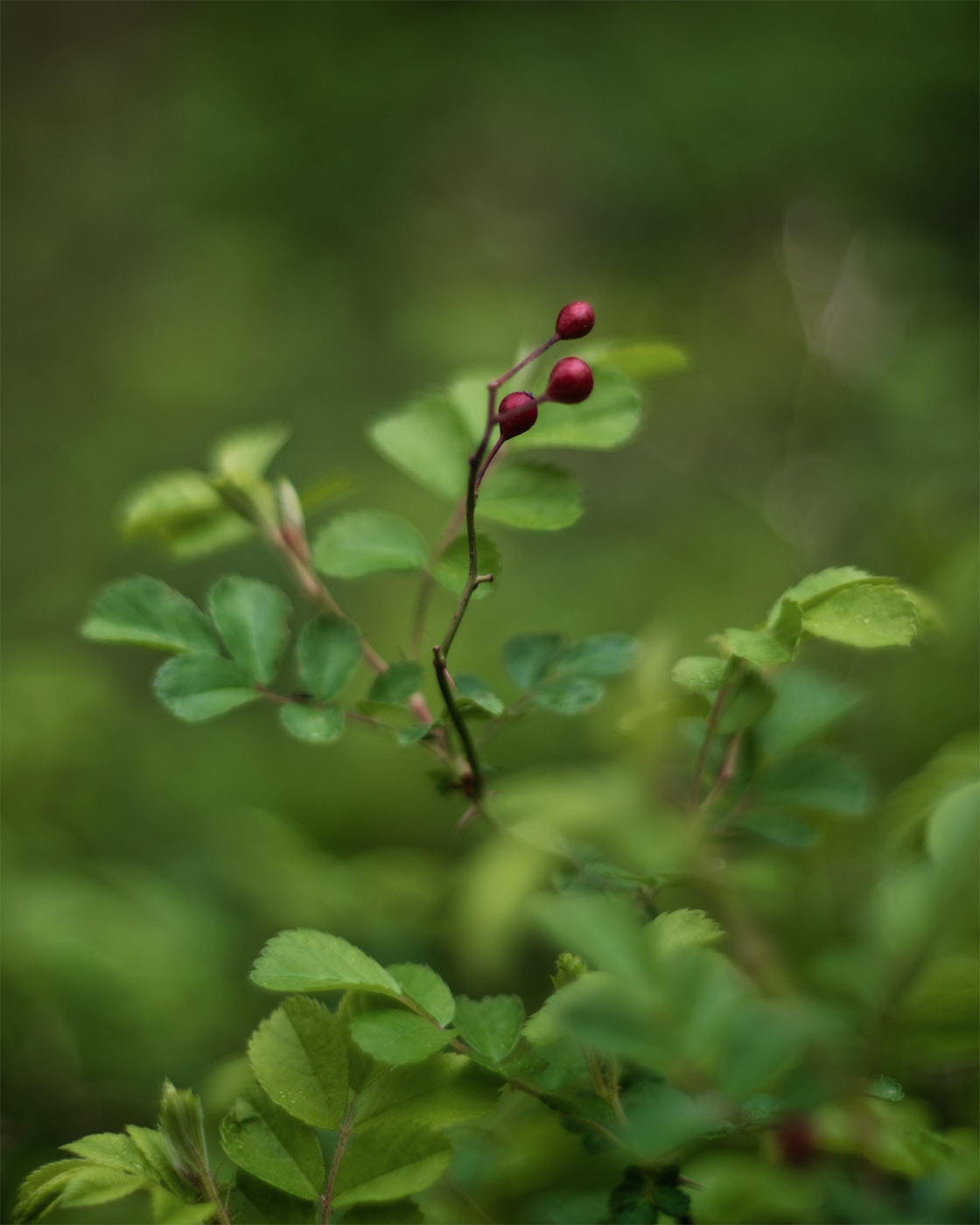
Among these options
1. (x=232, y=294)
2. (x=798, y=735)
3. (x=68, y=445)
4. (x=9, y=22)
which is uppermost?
(x=9, y=22)

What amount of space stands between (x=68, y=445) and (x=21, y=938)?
241cm

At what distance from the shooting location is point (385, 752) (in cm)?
205

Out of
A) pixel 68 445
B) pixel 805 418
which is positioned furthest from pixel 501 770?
pixel 68 445

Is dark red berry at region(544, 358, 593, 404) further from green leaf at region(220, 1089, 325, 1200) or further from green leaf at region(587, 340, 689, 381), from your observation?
green leaf at region(220, 1089, 325, 1200)

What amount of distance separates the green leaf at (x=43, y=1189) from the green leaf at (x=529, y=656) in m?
0.39

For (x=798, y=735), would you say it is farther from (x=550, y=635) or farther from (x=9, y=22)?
(x=9, y=22)

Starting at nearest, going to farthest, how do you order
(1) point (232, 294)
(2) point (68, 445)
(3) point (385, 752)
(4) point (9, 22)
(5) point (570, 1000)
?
1. (5) point (570, 1000)
2. (3) point (385, 752)
3. (2) point (68, 445)
4. (1) point (232, 294)
5. (4) point (9, 22)

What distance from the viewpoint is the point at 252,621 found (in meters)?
0.76

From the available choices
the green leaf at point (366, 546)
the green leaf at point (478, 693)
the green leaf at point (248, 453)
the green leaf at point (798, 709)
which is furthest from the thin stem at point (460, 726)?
the green leaf at point (248, 453)

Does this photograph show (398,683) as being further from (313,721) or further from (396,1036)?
(396,1036)

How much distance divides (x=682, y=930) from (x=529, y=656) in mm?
260

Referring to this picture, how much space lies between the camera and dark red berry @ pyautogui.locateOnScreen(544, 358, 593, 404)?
25.8 inches

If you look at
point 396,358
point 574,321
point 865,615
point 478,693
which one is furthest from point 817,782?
point 396,358

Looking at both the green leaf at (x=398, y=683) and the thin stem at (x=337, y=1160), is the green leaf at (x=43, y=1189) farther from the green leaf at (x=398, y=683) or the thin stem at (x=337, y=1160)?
the green leaf at (x=398, y=683)
